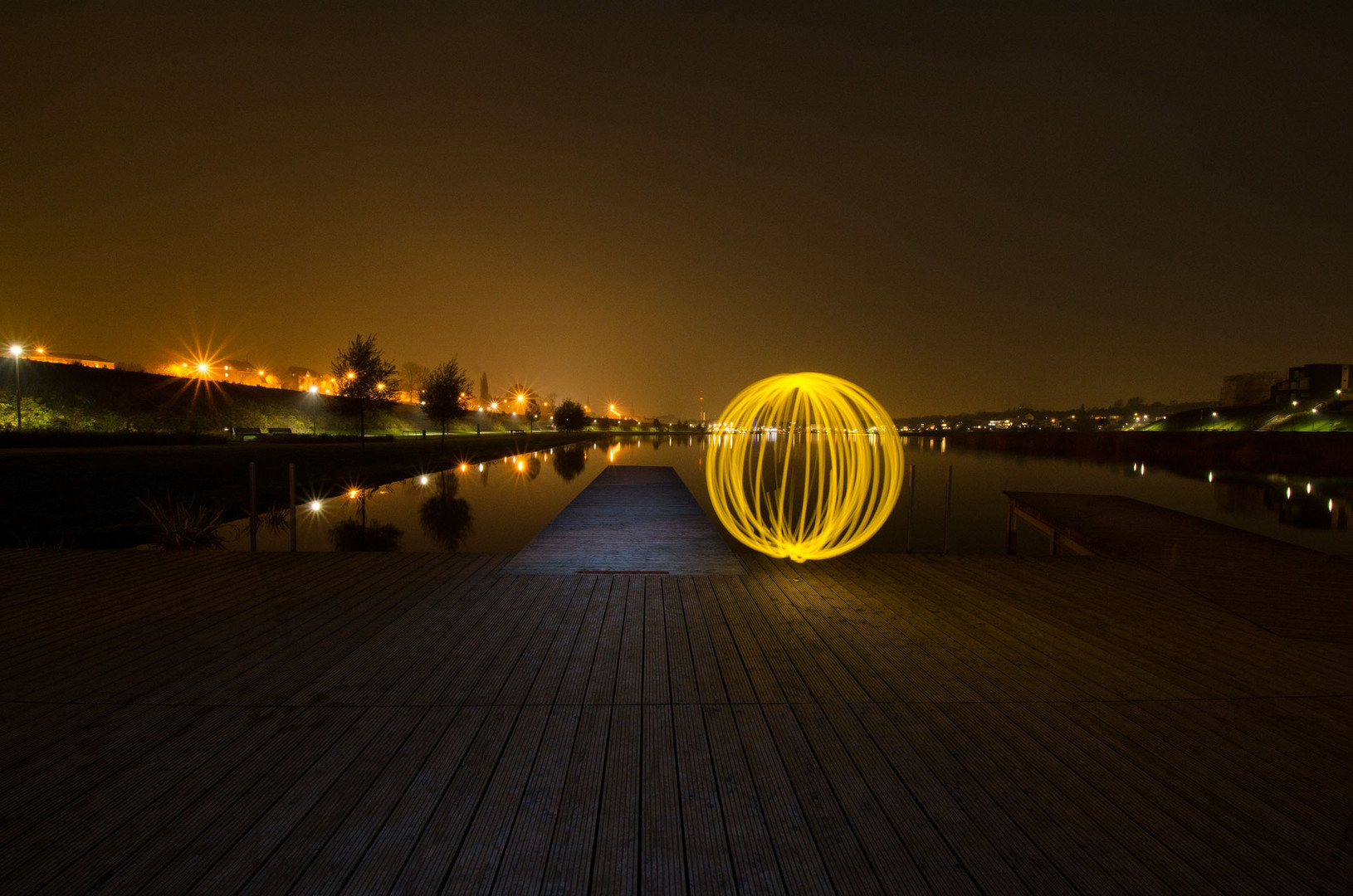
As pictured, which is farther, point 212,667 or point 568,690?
point 212,667

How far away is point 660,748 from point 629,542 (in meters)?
5.71

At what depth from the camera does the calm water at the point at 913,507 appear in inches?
541

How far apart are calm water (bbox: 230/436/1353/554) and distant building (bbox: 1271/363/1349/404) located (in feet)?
251

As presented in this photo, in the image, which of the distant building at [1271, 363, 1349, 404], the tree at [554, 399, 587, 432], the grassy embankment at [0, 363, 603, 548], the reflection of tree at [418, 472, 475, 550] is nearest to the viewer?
the grassy embankment at [0, 363, 603, 548]

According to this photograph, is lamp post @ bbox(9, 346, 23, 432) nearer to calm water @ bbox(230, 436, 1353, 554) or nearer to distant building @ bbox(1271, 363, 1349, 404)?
calm water @ bbox(230, 436, 1353, 554)

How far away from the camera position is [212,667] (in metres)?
3.84

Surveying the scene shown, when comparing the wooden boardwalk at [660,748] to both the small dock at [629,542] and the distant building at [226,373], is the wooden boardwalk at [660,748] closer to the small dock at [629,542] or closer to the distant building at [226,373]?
the small dock at [629,542]

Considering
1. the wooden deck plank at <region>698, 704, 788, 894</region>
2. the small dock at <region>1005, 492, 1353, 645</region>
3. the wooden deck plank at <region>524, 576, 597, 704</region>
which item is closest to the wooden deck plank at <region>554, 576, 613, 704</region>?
the wooden deck plank at <region>524, 576, 597, 704</region>

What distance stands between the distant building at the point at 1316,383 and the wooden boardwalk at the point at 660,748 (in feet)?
390

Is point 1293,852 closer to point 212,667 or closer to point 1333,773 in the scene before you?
point 1333,773

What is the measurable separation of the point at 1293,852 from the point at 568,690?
3.28 meters

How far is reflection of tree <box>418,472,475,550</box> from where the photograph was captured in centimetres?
1301

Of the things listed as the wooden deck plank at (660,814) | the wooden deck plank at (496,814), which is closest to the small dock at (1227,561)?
the wooden deck plank at (660,814)

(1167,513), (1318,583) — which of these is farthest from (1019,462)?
(1318,583)
